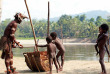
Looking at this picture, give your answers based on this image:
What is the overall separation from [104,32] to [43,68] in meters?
2.62

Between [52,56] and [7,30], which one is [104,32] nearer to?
[52,56]

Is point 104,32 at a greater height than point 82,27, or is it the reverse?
point 104,32

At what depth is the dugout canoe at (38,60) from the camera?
307 inches

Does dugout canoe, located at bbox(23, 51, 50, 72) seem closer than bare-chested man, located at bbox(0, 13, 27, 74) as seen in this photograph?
No

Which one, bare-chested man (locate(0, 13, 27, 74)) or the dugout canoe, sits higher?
bare-chested man (locate(0, 13, 27, 74))

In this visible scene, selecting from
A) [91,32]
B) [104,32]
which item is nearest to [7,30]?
[104,32]

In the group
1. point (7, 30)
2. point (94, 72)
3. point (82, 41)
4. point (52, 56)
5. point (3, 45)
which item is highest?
point (7, 30)

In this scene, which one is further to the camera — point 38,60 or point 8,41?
point 38,60

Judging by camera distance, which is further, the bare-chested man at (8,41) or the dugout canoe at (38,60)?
the dugout canoe at (38,60)

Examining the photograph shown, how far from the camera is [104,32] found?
733 centimetres

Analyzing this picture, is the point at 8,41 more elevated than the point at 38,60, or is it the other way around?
the point at 8,41

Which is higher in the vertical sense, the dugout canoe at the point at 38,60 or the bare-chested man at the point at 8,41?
the bare-chested man at the point at 8,41

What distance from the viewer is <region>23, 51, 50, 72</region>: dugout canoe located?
779cm

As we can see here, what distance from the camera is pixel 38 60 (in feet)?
25.6
